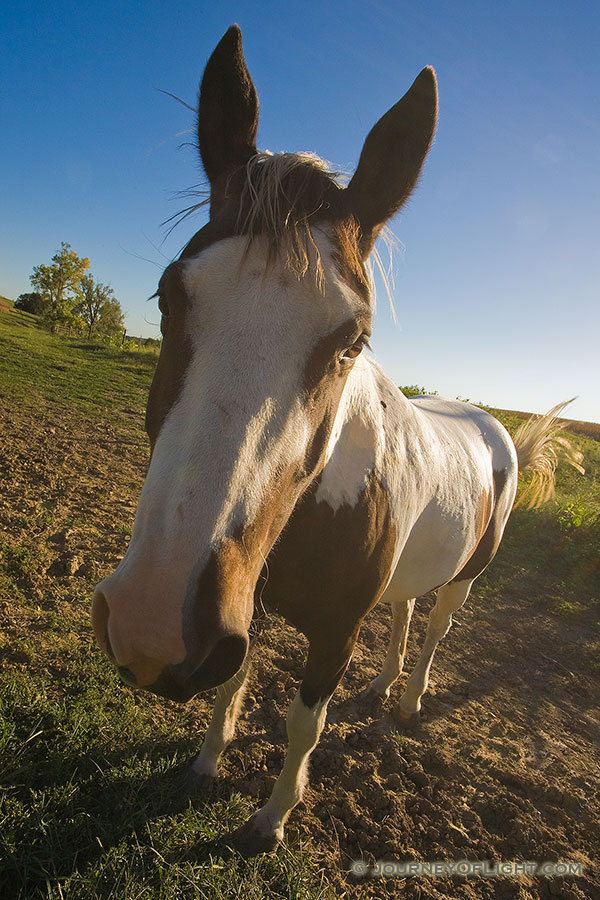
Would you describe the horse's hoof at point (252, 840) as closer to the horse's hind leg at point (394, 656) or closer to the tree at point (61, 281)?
the horse's hind leg at point (394, 656)

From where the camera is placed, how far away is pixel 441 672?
13.0ft

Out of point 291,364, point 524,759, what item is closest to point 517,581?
point 524,759

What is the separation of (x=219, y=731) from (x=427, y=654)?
1.76m

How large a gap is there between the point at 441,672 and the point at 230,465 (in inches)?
147

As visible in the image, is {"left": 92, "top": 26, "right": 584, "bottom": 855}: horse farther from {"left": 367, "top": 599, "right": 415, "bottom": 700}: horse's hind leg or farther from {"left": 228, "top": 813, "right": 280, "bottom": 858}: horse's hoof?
{"left": 367, "top": 599, "right": 415, "bottom": 700}: horse's hind leg

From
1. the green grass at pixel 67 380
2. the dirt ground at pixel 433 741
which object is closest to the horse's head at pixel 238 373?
the dirt ground at pixel 433 741

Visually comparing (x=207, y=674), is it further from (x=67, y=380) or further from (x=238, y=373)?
(x=67, y=380)

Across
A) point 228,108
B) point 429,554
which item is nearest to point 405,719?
point 429,554

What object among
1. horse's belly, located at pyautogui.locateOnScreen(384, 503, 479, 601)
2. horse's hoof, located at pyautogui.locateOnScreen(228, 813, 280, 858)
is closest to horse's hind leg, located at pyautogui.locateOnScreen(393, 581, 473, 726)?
horse's belly, located at pyautogui.locateOnScreen(384, 503, 479, 601)

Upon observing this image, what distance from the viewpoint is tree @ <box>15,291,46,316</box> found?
167ft

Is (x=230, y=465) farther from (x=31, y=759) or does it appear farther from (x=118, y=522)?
(x=118, y=522)

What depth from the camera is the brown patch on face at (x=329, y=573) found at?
1806mm

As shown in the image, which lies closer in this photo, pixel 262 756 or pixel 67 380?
pixel 262 756

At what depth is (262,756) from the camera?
8.42 ft
